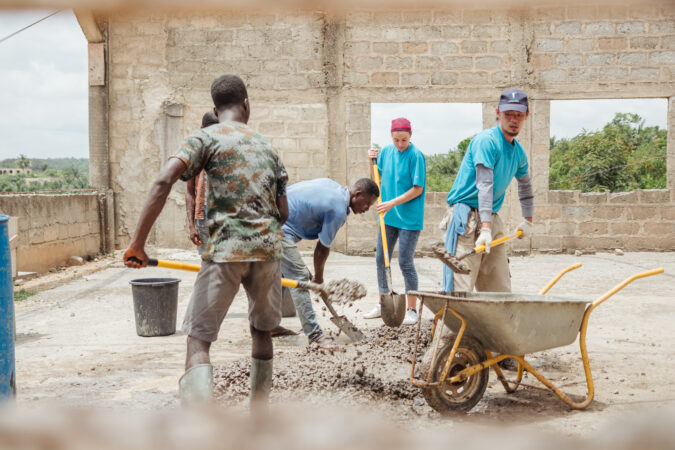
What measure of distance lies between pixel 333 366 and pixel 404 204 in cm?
203

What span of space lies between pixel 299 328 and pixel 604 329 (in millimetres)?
2565

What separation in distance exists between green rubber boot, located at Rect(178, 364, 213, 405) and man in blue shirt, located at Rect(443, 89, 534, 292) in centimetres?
196

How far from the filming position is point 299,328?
5621 mm

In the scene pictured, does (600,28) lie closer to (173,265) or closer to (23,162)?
(173,265)

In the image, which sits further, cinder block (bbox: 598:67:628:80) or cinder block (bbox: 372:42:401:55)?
cinder block (bbox: 372:42:401:55)

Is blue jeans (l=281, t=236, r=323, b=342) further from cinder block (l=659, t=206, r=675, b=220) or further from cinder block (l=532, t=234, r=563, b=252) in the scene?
cinder block (l=659, t=206, r=675, b=220)

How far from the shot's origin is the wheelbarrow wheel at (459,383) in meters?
3.48

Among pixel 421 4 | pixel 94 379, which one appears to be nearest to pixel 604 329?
pixel 94 379

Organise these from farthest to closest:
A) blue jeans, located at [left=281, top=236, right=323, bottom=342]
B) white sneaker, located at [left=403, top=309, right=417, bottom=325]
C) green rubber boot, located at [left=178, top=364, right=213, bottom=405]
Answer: white sneaker, located at [left=403, top=309, right=417, bottom=325], blue jeans, located at [left=281, top=236, right=323, bottom=342], green rubber boot, located at [left=178, top=364, right=213, bottom=405]

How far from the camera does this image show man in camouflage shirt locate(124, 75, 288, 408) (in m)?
2.84

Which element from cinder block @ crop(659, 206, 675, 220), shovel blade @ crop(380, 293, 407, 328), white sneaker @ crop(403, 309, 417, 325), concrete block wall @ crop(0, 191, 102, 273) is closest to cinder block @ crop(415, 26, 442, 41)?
cinder block @ crop(659, 206, 675, 220)

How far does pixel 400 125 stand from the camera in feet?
19.0

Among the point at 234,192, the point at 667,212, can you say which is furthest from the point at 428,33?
the point at 234,192

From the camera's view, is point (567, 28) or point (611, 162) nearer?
point (567, 28)
